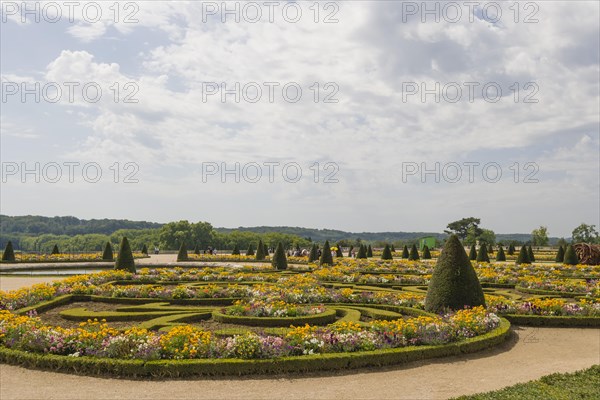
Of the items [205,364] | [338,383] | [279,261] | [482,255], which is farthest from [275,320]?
[482,255]

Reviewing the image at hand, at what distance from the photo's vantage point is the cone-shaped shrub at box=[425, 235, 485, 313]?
13.3 metres

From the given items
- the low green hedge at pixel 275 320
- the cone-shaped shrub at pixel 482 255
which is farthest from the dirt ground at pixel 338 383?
the cone-shaped shrub at pixel 482 255

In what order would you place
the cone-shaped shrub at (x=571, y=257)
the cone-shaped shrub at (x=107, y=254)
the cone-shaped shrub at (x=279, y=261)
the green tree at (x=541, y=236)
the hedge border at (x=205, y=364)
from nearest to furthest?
1. the hedge border at (x=205, y=364)
2. the cone-shaped shrub at (x=279, y=261)
3. the cone-shaped shrub at (x=571, y=257)
4. the cone-shaped shrub at (x=107, y=254)
5. the green tree at (x=541, y=236)

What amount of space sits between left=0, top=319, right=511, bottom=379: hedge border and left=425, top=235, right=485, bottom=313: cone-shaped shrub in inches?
153

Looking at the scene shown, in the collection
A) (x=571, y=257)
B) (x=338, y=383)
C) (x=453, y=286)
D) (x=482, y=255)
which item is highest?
(x=453, y=286)

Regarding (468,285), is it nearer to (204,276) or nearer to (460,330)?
(460,330)

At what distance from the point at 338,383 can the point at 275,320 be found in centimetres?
442

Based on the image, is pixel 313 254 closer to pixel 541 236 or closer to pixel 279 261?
pixel 279 261

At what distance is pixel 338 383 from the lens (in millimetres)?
8414

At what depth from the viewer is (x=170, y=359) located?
29.2 feet

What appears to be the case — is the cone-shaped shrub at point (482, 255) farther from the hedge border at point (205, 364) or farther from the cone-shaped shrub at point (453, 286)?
the hedge border at point (205, 364)

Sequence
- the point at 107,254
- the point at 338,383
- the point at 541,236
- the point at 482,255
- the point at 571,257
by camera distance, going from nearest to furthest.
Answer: the point at 338,383 < the point at 571,257 < the point at 482,255 < the point at 107,254 < the point at 541,236

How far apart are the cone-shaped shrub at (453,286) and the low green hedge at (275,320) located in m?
2.91

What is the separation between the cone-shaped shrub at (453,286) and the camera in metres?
13.3
